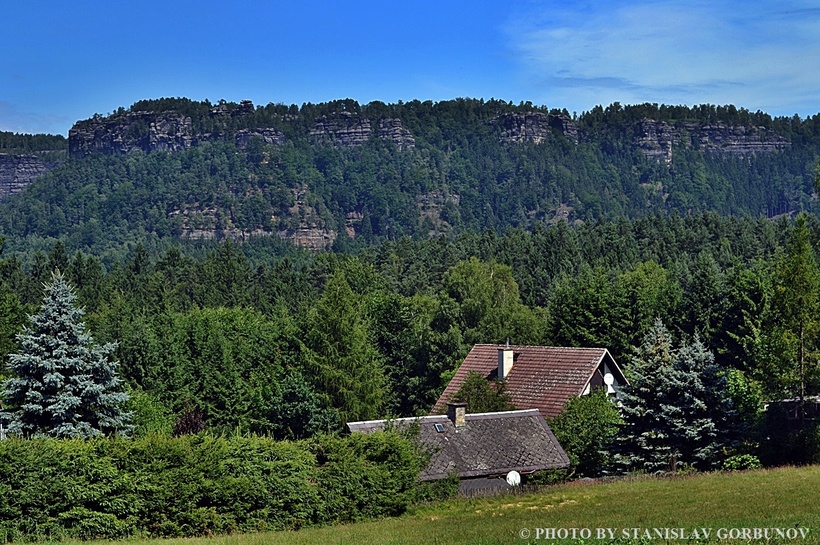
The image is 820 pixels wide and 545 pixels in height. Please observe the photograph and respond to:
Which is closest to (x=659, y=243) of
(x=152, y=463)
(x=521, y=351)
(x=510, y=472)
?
(x=521, y=351)

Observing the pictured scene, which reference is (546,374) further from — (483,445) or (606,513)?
(606,513)

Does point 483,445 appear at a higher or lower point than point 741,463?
higher

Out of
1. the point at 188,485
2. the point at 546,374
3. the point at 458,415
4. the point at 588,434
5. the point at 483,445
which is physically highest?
the point at 188,485

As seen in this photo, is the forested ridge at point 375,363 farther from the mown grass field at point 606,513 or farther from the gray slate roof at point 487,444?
the mown grass field at point 606,513

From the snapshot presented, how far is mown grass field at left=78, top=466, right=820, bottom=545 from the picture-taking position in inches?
922

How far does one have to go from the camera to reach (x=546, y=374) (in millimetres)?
47688

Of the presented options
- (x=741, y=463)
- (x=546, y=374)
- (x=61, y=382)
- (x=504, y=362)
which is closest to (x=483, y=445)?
(x=741, y=463)

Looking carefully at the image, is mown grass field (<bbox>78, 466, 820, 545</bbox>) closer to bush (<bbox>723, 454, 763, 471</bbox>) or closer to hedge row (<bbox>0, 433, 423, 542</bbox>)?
hedge row (<bbox>0, 433, 423, 542</bbox>)

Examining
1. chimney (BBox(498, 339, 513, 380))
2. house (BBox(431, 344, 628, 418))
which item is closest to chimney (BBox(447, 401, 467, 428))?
house (BBox(431, 344, 628, 418))

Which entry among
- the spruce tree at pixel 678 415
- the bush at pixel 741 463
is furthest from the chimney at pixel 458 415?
the bush at pixel 741 463

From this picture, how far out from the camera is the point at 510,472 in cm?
3684

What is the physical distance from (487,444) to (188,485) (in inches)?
498

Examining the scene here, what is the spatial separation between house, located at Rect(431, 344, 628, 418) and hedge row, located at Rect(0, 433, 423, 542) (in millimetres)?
15683

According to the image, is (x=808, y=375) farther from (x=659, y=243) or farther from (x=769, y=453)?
(x=659, y=243)
